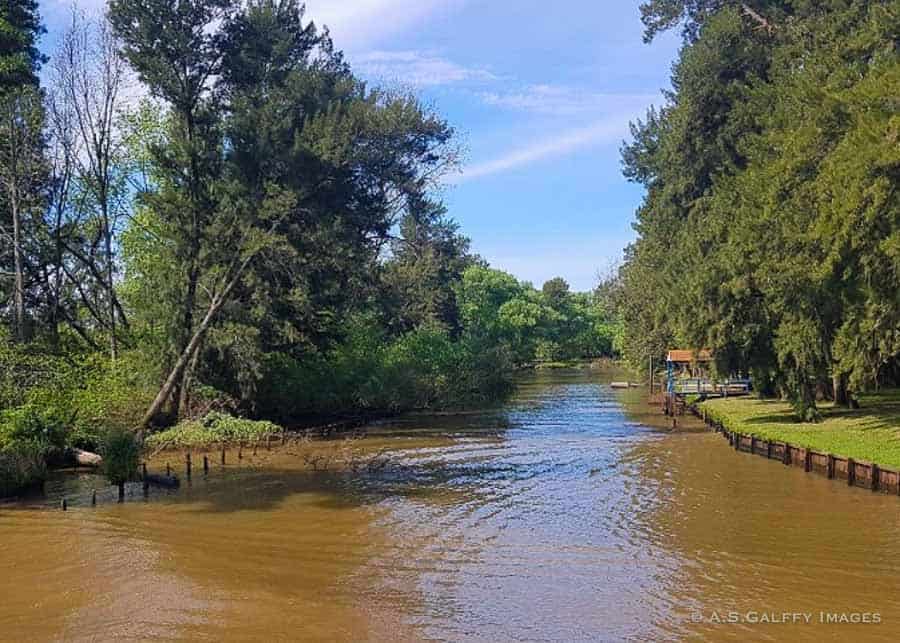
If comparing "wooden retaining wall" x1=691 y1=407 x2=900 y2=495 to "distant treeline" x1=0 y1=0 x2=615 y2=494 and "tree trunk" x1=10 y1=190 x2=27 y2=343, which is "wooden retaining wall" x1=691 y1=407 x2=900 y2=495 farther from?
"tree trunk" x1=10 y1=190 x2=27 y2=343

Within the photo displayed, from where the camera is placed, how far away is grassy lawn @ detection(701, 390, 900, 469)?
24.7 meters

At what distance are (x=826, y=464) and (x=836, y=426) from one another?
7.79 meters

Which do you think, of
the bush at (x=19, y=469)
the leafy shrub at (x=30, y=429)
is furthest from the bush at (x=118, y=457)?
the leafy shrub at (x=30, y=429)

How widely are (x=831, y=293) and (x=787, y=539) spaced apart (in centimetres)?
1203

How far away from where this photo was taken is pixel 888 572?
14219mm

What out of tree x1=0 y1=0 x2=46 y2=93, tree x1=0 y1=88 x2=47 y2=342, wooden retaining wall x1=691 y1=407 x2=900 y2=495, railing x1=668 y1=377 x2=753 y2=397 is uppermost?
tree x1=0 y1=0 x2=46 y2=93

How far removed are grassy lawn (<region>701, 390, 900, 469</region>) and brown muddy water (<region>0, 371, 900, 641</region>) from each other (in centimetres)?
184

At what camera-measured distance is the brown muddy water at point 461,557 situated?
11945 millimetres

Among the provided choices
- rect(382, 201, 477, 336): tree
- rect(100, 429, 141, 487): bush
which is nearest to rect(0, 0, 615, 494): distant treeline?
rect(100, 429, 141, 487): bush

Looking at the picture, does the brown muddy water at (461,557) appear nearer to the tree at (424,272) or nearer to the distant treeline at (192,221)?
the distant treeline at (192,221)

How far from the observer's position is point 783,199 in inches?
1067

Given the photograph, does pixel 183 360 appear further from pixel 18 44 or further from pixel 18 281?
pixel 18 44

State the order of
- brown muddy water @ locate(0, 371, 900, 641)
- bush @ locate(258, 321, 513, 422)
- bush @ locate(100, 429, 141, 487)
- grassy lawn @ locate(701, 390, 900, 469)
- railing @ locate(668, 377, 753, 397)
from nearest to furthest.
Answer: brown muddy water @ locate(0, 371, 900, 641) → bush @ locate(100, 429, 141, 487) → grassy lawn @ locate(701, 390, 900, 469) → bush @ locate(258, 321, 513, 422) → railing @ locate(668, 377, 753, 397)

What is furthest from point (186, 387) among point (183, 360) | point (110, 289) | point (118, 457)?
point (118, 457)
